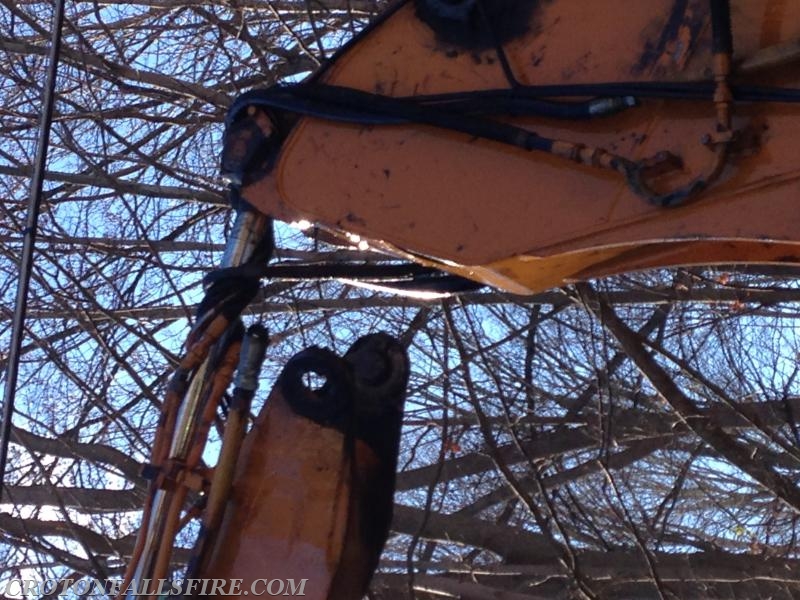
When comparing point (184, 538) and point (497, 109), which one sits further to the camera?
point (184, 538)

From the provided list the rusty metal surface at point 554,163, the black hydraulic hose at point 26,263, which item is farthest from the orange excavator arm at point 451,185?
the black hydraulic hose at point 26,263

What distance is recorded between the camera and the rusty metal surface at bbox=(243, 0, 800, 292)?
A: 87.6 inches

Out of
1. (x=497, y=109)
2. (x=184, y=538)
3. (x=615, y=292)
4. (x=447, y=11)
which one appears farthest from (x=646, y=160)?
(x=615, y=292)

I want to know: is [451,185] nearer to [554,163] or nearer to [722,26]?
[554,163]

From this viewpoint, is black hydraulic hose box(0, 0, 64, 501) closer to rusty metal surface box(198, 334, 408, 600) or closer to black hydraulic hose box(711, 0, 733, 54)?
rusty metal surface box(198, 334, 408, 600)

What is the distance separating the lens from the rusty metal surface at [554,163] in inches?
87.6

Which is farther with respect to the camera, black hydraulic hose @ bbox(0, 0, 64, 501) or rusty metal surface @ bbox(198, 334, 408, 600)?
black hydraulic hose @ bbox(0, 0, 64, 501)

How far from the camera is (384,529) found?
2.80 m

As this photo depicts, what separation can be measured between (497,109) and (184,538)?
11.6ft

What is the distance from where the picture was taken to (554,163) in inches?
96.7

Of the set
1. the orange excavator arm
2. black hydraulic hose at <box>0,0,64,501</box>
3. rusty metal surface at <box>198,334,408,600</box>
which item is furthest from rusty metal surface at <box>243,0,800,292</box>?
black hydraulic hose at <box>0,0,64,501</box>

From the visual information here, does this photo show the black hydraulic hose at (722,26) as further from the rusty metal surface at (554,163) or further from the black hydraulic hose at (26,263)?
the black hydraulic hose at (26,263)

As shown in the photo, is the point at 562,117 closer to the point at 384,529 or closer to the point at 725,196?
the point at 725,196

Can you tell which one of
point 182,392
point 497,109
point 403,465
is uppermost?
point 403,465
